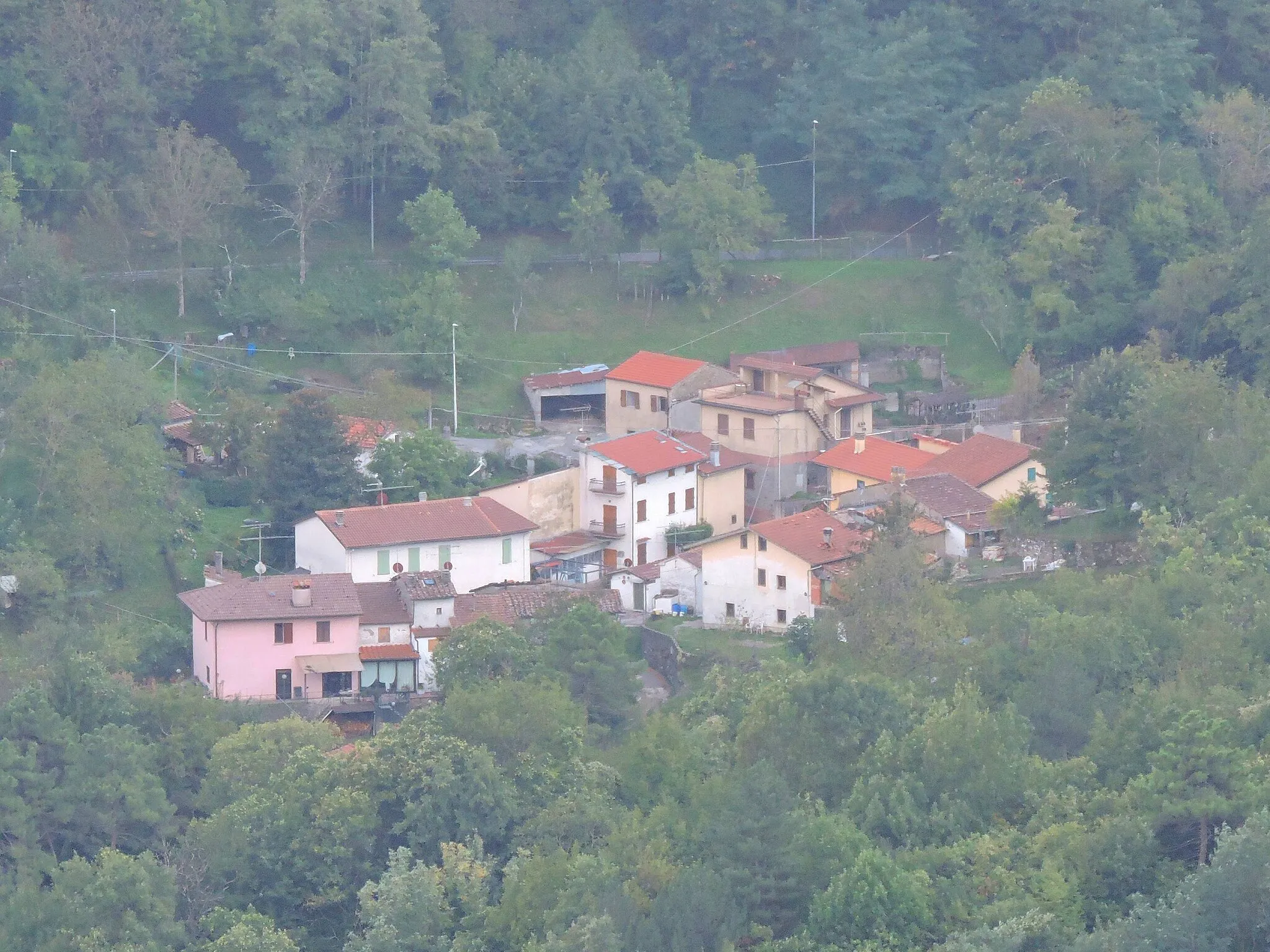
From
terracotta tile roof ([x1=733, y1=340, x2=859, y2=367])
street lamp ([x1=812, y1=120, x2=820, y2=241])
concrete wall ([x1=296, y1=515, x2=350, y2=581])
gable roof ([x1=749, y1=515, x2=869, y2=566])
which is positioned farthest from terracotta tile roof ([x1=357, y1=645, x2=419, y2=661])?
street lamp ([x1=812, y1=120, x2=820, y2=241])

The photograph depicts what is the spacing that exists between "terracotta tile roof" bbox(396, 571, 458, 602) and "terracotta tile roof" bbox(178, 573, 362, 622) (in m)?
1.02

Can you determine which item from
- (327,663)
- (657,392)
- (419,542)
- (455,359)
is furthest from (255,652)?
(657,392)

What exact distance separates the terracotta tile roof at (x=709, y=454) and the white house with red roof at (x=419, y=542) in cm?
412

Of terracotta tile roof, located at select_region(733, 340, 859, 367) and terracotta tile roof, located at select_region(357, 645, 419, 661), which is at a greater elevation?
terracotta tile roof, located at select_region(733, 340, 859, 367)

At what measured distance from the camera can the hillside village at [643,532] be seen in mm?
39000

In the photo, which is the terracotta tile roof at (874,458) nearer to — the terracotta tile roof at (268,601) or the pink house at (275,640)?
the terracotta tile roof at (268,601)

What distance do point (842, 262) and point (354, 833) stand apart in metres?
27.5

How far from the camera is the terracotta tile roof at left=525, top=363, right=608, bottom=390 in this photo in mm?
49188

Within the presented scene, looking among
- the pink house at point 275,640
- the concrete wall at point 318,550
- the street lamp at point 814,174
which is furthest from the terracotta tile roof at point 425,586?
the street lamp at point 814,174

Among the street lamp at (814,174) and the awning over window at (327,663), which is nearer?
the awning over window at (327,663)

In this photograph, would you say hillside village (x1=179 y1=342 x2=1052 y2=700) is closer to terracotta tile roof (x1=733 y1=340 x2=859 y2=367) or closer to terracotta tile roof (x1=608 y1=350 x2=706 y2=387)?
terracotta tile roof (x1=608 y1=350 x2=706 y2=387)

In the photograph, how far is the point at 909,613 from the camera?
34.3m

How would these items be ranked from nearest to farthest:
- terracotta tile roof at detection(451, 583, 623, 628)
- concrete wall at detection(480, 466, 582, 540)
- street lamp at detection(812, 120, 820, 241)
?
terracotta tile roof at detection(451, 583, 623, 628)
concrete wall at detection(480, 466, 582, 540)
street lamp at detection(812, 120, 820, 241)

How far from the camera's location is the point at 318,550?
41625 millimetres
